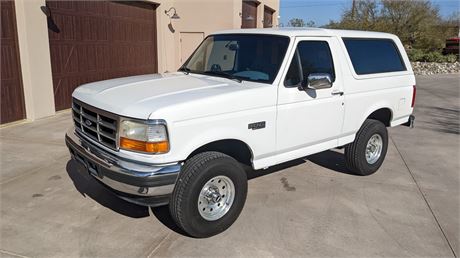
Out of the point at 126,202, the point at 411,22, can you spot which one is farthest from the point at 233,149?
the point at 411,22

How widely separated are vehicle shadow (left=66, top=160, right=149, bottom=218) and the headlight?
0.81 meters

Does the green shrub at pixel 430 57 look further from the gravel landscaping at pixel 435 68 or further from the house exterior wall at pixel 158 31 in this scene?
the house exterior wall at pixel 158 31

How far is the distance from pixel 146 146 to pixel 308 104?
6.47ft

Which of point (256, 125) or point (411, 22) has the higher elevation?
point (411, 22)

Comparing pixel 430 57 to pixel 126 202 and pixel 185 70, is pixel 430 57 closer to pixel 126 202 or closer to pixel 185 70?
pixel 185 70

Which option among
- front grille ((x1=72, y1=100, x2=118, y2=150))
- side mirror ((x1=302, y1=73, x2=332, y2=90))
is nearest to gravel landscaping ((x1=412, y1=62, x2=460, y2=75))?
side mirror ((x1=302, y1=73, x2=332, y2=90))

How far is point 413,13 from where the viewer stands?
28.0 metres

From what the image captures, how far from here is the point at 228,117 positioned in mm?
3598

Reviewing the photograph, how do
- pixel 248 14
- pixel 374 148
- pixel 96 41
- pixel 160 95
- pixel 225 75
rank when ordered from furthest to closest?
pixel 248 14 < pixel 96 41 < pixel 374 148 < pixel 225 75 < pixel 160 95

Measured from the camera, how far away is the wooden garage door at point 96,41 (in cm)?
927

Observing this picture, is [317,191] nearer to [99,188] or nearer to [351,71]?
[351,71]

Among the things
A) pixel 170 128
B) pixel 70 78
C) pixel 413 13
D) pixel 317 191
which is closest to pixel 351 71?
pixel 317 191

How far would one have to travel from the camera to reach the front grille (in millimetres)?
3423

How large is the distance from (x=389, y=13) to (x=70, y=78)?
26.0 m
